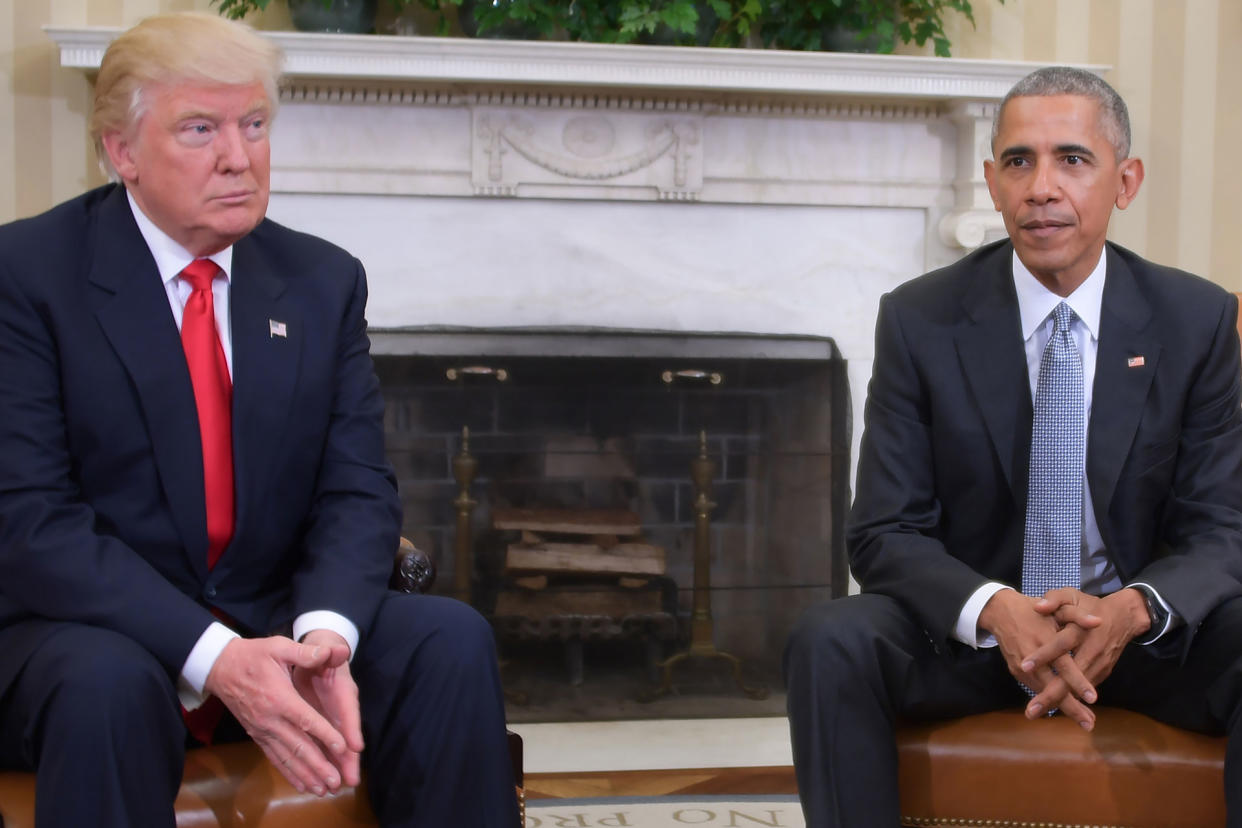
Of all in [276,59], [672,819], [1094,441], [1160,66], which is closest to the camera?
[276,59]

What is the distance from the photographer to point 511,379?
3066 mm

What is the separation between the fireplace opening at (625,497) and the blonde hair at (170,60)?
1.50m

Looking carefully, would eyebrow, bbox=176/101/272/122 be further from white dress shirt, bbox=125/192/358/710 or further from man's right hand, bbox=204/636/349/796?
man's right hand, bbox=204/636/349/796

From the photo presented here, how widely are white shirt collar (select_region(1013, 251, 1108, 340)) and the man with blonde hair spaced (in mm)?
861

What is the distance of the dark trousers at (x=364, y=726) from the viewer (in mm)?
1223

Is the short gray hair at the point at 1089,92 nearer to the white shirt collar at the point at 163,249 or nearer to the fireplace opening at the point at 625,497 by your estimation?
the white shirt collar at the point at 163,249

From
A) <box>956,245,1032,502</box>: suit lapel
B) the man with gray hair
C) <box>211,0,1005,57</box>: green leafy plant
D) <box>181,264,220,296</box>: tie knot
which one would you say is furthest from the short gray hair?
<box>211,0,1005,57</box>: green leafy plant

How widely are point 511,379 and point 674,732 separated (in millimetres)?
907

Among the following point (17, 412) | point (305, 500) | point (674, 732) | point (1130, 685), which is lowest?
point (674, 732)

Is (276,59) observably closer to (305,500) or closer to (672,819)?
(305,500)

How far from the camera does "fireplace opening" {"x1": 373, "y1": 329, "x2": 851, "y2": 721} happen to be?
3.05 m

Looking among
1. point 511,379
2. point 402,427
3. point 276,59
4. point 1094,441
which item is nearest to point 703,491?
point 511,379

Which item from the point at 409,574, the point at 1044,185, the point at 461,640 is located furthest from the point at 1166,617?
the point at 409,574

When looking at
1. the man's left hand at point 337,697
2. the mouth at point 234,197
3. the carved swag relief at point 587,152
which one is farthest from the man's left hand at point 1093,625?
the carved swag relief at point 587,152
